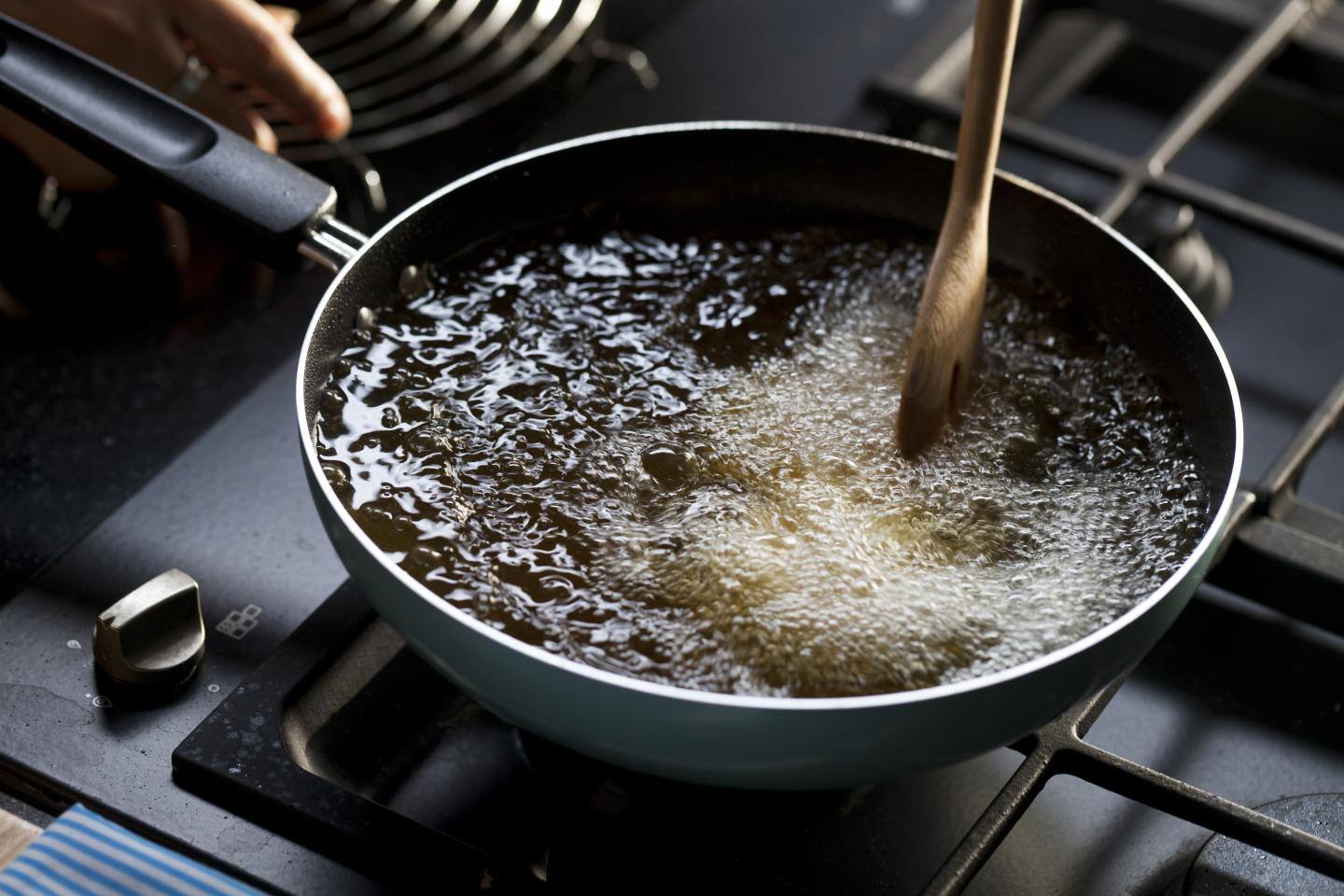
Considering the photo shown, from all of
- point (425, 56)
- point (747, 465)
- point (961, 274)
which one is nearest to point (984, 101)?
point (961, 274)

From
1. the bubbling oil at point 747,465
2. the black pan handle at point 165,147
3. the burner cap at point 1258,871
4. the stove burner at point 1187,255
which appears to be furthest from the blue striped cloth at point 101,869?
the stove burner at point 1187,255

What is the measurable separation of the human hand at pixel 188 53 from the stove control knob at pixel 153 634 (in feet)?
1.05

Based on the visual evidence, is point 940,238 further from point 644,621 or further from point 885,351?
point 644,621

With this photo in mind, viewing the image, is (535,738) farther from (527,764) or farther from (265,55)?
(265,55)

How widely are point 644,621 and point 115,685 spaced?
0.24 meters

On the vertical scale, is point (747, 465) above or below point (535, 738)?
above

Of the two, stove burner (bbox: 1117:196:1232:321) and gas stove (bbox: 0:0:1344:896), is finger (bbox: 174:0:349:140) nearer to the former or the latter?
gas stove (bbox: 0:0:1344:896)

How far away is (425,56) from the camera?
1000 mm

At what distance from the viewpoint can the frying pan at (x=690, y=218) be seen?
1.42ft

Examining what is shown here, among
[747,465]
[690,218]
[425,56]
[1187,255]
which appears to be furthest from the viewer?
[425,56]

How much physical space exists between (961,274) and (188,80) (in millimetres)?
484

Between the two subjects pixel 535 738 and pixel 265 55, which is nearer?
pixel 535 738

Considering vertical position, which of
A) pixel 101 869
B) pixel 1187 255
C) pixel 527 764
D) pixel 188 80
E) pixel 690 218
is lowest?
pixel 101 869

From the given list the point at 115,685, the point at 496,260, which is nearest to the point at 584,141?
the point at 496,260
